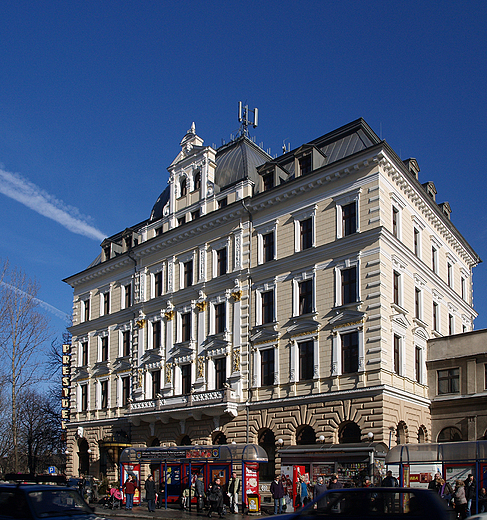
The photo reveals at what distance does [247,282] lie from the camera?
37844 millimetres

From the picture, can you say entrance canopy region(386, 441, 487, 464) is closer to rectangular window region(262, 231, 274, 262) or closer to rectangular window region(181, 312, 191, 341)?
rectangular window region(262, 231, 274, 262)

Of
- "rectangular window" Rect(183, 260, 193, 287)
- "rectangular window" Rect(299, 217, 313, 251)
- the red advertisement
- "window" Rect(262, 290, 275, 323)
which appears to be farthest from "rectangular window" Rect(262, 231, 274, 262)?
the red advertisement

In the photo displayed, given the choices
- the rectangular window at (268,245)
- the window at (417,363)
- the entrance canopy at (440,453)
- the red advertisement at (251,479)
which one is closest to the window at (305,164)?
the rectangular window at (268,245)

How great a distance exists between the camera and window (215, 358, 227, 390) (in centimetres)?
3791

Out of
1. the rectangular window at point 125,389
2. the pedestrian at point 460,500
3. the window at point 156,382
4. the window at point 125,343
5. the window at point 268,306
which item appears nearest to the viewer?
the pedestrian at point 460,500

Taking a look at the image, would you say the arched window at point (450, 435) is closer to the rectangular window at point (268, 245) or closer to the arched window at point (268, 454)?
the arched window at point (268, 454)

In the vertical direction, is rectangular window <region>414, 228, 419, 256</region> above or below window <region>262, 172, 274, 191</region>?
below

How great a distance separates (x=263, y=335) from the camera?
3591 cm

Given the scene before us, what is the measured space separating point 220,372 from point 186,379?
3.11 m

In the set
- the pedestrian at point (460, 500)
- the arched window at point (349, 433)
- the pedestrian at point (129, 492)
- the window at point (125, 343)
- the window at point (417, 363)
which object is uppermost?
the window at point (125, 343)

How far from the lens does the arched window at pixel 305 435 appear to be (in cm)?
3250

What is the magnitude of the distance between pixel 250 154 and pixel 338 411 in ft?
62.0

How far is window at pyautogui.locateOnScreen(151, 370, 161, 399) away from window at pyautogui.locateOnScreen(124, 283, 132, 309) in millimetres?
6760

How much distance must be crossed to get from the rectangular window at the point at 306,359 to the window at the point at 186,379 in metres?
9.11
